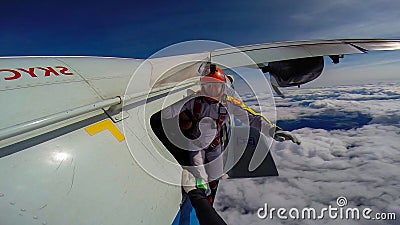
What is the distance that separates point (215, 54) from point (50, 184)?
238cm

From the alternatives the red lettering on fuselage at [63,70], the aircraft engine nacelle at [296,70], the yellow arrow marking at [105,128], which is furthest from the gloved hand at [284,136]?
the red lettering on fuselage at [63,70]

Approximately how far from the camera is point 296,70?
3.85 m

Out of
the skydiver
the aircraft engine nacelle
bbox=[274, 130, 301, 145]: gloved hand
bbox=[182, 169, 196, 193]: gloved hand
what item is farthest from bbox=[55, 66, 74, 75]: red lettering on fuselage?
the aircraft engine nacelle

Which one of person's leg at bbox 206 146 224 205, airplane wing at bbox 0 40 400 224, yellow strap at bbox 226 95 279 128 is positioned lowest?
person's leg at bbox 206 146 224 205

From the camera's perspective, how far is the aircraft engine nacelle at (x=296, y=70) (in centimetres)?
365

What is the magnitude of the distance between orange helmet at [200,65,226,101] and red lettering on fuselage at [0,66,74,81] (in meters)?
1.51

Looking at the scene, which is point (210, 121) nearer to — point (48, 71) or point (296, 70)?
point (296, 70)

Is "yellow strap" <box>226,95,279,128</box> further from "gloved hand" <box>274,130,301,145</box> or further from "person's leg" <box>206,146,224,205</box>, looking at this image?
"person's leg" <box>206,146,224,205</box>

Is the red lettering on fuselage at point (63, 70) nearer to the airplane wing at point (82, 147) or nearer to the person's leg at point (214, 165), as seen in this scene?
the airplane wing at point (82, 147)

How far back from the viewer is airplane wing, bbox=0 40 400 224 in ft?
3.29

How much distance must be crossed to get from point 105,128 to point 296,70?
342 cm

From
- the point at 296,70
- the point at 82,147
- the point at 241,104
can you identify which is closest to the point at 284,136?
the point at 241,104

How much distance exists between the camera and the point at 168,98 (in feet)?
6.89

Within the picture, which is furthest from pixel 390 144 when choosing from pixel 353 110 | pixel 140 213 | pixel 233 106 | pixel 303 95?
pixel 303 95
